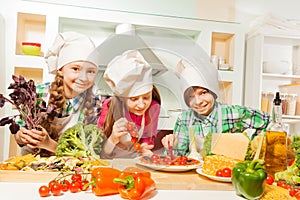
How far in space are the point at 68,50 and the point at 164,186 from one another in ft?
2.49

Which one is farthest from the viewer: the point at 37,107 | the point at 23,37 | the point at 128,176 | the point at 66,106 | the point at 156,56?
the point at 23,37

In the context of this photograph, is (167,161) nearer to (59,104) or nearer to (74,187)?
(74,187)

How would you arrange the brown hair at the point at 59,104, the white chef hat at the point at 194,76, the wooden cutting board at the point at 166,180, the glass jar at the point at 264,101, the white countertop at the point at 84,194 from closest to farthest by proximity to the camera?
1. the white countertop at the point at 84,194
2. the wooden cutting board at the point at 166,180
3. the white chef hat at the point at 194,76
4. the brown hair at the point at 59,104
5. the glass jar at the point at 264,101

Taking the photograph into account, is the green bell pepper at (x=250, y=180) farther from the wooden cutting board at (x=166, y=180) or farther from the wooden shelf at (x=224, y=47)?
the wooden shelf at (x=224, y=47)

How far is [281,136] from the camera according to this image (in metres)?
1.14

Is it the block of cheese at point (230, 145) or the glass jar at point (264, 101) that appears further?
the glass jar at point (264, 101)

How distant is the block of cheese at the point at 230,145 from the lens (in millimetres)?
1142

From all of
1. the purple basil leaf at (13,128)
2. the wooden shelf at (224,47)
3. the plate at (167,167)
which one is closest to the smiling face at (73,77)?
the purple basil leaf at (13,128)

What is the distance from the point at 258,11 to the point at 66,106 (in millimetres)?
1383

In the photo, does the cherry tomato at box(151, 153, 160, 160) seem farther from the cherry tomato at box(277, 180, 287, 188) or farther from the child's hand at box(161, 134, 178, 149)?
the cherry tomato at box(277, 180, 287, 188)

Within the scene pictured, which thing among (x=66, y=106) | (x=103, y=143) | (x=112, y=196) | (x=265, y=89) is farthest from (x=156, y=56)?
(x=265, y=89)

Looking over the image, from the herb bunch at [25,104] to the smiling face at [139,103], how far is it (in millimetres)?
370

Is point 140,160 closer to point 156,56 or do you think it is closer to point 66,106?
point 156,56

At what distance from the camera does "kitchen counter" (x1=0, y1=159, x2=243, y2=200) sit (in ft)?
2.93
